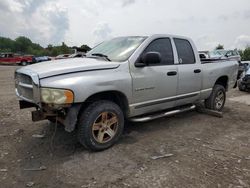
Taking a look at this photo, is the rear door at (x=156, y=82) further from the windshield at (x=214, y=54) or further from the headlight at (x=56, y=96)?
the windshield at (x=214, y=54)

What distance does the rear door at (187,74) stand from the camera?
5457mm

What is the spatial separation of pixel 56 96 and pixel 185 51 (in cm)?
320

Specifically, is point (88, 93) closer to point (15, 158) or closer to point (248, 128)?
point (15, 158)

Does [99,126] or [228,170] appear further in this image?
[99,126]

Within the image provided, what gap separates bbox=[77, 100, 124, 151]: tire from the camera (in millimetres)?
4016

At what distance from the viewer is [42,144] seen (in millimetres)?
4555

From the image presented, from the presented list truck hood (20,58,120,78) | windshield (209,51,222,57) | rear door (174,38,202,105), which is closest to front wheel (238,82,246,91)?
rear door (174,38,202,105)

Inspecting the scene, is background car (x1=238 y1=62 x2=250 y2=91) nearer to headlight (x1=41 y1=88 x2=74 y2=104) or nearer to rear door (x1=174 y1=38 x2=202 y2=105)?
rear door (x1=174 y1=38 x2=202 y2=105)

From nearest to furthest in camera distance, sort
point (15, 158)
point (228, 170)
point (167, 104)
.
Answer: point (228, 170) < point (15, 158) < point (167, 104)

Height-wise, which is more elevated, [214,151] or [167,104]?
[167,104]

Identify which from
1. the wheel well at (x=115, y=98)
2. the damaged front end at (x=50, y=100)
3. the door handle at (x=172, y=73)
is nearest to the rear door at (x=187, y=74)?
the door handle at (x=172, y=73)

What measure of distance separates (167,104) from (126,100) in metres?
1.13

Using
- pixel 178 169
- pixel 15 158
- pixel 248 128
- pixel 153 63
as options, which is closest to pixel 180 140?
pixel 178 169

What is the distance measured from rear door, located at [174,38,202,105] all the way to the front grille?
9.38 ft
